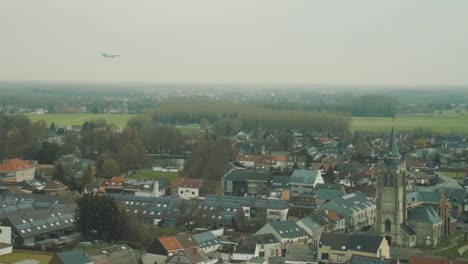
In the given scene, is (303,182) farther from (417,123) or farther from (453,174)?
(417,123)

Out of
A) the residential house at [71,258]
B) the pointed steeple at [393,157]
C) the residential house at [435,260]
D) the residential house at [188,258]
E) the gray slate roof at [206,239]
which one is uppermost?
the pointed steeple at [393,157]

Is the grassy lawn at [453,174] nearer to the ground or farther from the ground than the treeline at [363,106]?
nearer to the ground

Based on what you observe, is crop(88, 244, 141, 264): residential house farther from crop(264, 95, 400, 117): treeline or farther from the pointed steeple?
crop(264, 95, 400, 117): treeline

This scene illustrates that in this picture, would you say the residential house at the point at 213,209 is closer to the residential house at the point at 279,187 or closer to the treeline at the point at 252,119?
the residential house at the point at 279,187

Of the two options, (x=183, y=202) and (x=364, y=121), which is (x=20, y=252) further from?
(x=364, y=121)

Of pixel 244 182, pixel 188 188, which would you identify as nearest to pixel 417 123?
pixel 244 182

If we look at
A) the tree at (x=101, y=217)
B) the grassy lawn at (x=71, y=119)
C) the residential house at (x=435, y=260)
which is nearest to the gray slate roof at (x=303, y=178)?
the tree at (x=101, y=217)

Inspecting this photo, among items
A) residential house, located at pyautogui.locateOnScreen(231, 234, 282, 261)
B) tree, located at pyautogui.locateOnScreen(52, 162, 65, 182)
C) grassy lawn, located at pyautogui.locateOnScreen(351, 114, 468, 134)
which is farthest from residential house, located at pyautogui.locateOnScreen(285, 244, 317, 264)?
grassy lawn, located at pyautogui.locateOnScreen(351, 114, 468, 134)
